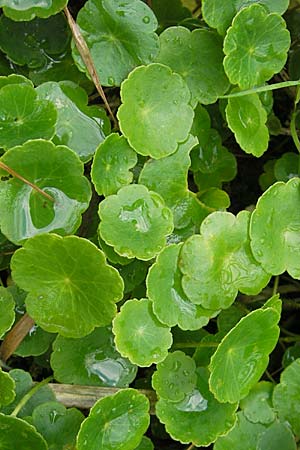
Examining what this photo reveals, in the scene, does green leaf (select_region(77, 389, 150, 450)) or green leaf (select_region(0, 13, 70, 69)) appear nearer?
green leaf (select_region(77, 389, 150, 450))

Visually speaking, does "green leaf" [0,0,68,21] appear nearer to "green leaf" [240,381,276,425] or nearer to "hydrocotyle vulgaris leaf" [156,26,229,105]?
"hydrocotyle vulgaris leaf" [156,26,229,105]

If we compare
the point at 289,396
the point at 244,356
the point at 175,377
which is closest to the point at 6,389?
the point at 175,377

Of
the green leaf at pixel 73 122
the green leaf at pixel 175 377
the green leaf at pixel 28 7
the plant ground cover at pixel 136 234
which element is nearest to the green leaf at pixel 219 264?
the plant ground cover at pixel 136 234

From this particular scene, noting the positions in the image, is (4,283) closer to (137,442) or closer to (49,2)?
(137,442)

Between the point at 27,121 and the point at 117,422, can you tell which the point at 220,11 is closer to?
the point at 27,121

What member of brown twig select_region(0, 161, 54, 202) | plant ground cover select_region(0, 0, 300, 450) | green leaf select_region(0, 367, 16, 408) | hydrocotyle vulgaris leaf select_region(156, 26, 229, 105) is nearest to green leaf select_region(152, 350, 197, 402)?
plant ground cover select_region(0, 0, 300, 450)

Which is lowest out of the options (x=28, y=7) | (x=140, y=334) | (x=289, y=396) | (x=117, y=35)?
(x=289, y=396)
